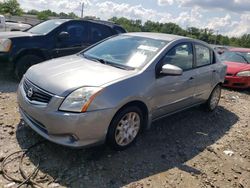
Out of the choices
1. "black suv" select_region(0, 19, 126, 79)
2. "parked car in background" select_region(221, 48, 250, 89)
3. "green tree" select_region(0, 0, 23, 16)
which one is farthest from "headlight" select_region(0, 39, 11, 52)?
"green tree" select_region(0, 0, 23, 16)

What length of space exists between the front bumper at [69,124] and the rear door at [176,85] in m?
1.07

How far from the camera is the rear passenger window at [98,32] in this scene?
7730 millimetres

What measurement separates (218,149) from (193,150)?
0.52m

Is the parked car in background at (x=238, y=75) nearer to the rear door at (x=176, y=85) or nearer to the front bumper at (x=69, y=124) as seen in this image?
the rear door at (x=176, y=85)

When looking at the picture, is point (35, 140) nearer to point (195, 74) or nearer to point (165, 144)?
point (165, 144)

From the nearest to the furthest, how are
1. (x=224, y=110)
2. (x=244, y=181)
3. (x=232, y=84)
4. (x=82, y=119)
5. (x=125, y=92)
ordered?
(x=82, y=119), (x=125, y=92), (x=244, y=181), (x=224, y=110), (x=232, y=84)

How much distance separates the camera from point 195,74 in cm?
509

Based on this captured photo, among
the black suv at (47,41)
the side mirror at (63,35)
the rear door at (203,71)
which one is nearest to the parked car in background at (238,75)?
the rear door at (203,71)

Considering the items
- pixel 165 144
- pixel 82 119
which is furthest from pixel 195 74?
pixel 82 119

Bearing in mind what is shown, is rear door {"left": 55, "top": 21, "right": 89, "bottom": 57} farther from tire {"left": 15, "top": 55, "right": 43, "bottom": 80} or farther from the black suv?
tire {"left": 15, "top": 55, "right": 43, "bottom": 80}

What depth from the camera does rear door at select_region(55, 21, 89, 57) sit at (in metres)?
7.06

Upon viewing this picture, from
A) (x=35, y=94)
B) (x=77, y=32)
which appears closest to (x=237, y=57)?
(x=77, y=32)

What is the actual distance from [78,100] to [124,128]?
851 millimetres

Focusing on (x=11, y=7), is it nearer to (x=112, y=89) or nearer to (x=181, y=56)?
(x=181, y=56)
